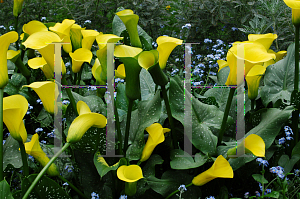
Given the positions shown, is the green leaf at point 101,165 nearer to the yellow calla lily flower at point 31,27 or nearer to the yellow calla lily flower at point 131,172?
the yellow calla lily flower at point 131,172

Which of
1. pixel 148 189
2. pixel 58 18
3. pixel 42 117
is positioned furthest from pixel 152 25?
pixel 148 189

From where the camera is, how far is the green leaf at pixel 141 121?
78 cm

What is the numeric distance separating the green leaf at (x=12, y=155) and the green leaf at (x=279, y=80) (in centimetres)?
79

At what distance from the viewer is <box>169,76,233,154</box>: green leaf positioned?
78cm

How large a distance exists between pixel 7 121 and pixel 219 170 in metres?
0.48

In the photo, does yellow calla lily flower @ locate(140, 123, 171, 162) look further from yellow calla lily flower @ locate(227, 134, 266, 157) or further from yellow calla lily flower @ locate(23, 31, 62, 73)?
yellow calla lily flower @ locate(23, 31, 62, 73)

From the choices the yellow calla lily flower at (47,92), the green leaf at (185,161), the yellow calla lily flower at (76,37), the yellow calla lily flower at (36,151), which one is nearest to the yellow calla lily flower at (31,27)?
the yellow calla lily flower at (76,37)

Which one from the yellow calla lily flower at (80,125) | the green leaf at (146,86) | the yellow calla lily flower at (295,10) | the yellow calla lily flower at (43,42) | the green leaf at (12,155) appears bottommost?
the green leaf at (12,155)

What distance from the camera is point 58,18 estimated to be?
7.79 feet

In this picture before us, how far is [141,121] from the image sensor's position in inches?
32.3

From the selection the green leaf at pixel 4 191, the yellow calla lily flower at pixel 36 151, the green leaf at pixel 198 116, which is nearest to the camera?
the green leaf at pixel 4 191

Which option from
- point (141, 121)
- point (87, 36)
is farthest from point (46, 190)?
point (87, 36)

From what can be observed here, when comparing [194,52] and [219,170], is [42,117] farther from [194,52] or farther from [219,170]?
[194,52]

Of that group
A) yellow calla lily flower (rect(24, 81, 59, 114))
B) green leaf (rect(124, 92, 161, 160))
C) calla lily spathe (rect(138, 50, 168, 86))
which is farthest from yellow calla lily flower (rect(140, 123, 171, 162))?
yellow calla lily flower (rect(24, 81, 59, 114))
